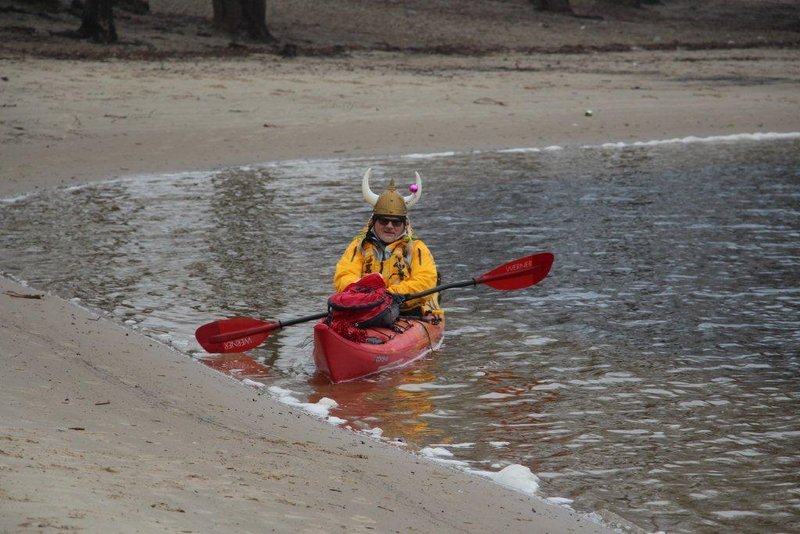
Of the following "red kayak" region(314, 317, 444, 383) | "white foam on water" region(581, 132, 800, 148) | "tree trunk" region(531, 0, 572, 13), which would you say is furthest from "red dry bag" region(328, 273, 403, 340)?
"tree trunk" region(531, 0, 572, 13)

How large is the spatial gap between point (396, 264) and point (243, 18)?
15.9m

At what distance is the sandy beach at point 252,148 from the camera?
4.80 meters

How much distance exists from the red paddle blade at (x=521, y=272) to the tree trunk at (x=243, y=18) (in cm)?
1507

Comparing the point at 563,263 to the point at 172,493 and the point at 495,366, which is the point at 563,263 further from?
the point at 172,493

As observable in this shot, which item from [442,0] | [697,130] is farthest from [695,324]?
[442,0]

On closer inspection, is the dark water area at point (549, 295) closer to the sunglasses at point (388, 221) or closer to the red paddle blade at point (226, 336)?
the red paddle blade at point (226, 336)

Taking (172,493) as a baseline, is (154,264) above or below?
below

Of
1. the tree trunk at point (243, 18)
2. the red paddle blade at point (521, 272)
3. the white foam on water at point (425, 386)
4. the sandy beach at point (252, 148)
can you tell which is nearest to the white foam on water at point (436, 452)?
the sandy beach at point (252, 148)

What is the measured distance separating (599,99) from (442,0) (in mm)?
9478

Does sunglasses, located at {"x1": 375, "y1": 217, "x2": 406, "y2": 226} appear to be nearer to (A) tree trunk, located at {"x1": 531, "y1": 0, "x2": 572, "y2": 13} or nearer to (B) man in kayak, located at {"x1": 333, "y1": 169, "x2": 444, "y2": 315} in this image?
(B) man in kayak, located at {"x1": 333, "y1": 169, "x2": 444, "y2": 315}

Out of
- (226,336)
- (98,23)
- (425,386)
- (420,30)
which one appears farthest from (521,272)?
(420,30)

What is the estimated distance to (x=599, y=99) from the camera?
2191 cm

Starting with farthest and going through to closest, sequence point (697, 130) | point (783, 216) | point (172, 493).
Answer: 1. point (697, 130)
2. point (783, 216)
3. point (172, 493)

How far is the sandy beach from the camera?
4805 millimetres
